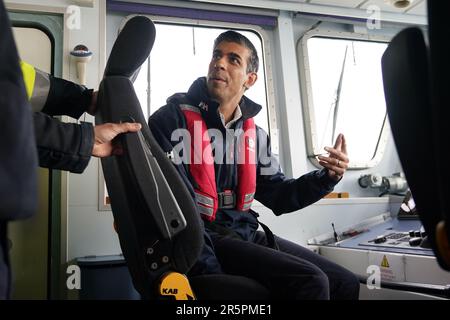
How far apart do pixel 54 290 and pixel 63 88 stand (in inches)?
63.3

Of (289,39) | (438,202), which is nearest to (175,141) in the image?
(438,202)

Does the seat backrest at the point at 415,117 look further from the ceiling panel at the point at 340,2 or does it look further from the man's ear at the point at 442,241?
the ceiling panel at the point at 340,2

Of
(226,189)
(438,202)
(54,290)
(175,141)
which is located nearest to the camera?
(438,202)

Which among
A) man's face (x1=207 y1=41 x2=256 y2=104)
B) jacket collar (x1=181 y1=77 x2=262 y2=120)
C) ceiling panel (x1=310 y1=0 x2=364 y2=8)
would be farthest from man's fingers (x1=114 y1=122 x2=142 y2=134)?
ceiling panel (x1=310 y1=0 x2=364 y2=8)

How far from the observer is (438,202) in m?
0.67

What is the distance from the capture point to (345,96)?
3.43m

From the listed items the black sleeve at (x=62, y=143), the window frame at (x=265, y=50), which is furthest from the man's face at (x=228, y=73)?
the window frame at (x=265, y=50)

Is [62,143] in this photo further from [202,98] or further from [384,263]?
[384,263]

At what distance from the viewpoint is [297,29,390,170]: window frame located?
121 inches

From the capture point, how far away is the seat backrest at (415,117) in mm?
631

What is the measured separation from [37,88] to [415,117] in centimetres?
94

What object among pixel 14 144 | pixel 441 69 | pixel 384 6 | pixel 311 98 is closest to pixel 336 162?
pixel 441 69

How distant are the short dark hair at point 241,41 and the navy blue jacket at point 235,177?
233 millimetres
